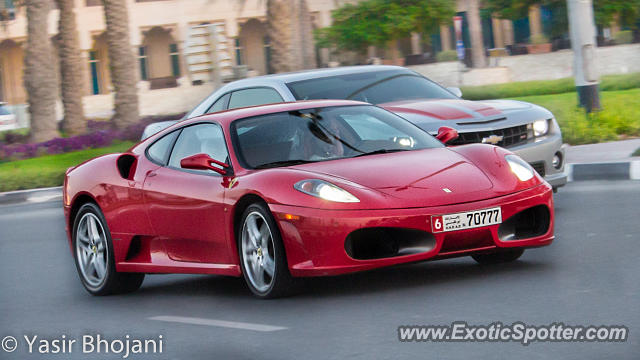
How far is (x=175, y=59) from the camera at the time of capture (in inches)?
2726

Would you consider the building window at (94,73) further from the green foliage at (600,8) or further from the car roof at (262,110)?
the car roof at (262,110)

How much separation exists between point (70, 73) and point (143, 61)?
36.8 m

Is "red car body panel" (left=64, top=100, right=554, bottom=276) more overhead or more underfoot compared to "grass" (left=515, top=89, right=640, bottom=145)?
more overhead

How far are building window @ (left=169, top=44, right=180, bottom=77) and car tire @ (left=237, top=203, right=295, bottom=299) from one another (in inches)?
2436

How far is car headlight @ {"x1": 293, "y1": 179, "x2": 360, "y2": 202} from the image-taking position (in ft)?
23.3

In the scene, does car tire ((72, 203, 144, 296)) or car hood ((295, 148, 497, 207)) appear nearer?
car hood ((295, 148, 497, 207))

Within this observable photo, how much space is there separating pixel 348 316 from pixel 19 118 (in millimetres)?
52427

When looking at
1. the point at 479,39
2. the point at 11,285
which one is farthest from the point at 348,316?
the point at 479,39

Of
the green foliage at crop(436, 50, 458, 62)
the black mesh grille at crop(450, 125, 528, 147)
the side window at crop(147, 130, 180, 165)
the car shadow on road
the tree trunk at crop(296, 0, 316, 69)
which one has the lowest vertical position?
the car shadow on road

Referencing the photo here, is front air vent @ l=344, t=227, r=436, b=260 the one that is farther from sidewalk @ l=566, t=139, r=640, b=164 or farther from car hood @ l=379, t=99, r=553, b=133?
sidewalk @ l=566, t=139, r=640, b=164

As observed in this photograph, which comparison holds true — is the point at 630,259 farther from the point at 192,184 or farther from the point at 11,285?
the point at 11,285

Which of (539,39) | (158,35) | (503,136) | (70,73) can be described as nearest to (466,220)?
(503,136)

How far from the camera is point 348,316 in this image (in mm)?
6656

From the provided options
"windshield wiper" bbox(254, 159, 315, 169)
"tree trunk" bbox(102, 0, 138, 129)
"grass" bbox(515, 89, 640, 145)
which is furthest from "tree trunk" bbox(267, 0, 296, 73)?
"windshield wiper" bbox(254, 159, 315, 169)
